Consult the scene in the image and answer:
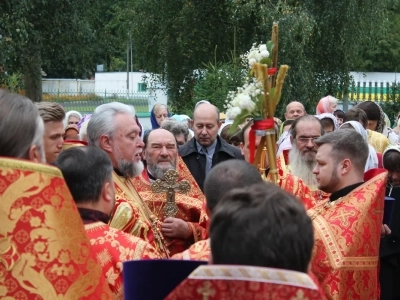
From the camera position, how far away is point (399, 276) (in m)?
6.75

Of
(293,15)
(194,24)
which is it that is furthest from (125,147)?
(194,24)

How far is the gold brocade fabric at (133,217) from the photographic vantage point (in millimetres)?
4953

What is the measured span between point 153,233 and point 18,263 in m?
1.92

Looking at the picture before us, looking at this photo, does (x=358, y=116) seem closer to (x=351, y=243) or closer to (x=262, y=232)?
(x=351, y=243)

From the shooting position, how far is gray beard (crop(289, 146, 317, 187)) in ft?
22.4


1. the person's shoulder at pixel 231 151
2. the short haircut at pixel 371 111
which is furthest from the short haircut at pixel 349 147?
the short haircut at pixel 371 111

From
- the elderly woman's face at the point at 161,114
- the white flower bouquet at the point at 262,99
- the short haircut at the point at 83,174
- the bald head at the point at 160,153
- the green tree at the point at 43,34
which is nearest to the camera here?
the short haircut at the point at 83,174

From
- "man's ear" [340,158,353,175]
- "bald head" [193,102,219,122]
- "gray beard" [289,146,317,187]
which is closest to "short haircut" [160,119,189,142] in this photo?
"bald head" [193,102,219,122]

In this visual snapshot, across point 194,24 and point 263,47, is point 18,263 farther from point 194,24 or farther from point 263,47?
point 194,24

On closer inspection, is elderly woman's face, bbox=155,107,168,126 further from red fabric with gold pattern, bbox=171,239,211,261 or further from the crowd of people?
red fabric with gold pattern, bbox=171,239,211,261

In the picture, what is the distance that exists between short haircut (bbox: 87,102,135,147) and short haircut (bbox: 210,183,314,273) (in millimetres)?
3149

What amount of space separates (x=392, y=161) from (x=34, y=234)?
4.35 meters

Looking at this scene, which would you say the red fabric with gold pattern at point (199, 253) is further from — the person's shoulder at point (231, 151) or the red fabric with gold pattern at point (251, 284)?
the person's shoulder at point (231, 151)

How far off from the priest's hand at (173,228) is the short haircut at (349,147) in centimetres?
98
